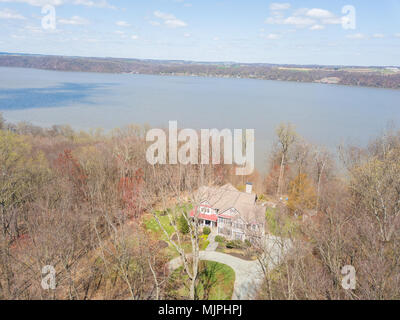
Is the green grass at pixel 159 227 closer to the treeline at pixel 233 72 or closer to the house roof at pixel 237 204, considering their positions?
the house roof at pixel 237 204

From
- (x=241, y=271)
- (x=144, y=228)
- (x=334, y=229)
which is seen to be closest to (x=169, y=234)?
(x=144, y=228)

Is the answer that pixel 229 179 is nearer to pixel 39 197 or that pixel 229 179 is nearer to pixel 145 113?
pixel 39 197

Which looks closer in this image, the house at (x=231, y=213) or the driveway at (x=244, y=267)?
the driveway at (x=244, y=267)

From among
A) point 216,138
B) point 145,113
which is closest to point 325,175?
point 216,138

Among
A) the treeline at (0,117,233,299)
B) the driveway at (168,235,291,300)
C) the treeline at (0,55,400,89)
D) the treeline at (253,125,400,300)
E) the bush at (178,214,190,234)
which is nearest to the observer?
the treeline at (253,125,400,300)

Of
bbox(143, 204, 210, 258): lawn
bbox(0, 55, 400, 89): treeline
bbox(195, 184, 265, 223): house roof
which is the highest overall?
bbox(0, 55, 400, 89): treeline

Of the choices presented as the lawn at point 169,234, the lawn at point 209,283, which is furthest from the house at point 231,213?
the lawn at point 209,283

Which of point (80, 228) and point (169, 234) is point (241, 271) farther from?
point (80, 228)

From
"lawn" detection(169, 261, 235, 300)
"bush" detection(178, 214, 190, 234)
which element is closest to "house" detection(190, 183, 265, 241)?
"bush" detection(178, 214, 190, 234)

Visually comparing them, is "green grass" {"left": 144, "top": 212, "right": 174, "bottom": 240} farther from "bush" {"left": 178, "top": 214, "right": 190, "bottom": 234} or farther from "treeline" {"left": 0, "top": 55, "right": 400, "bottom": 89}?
"treeline" {"left": 0, "top": 55, "right": 400, "bottom": 89}
